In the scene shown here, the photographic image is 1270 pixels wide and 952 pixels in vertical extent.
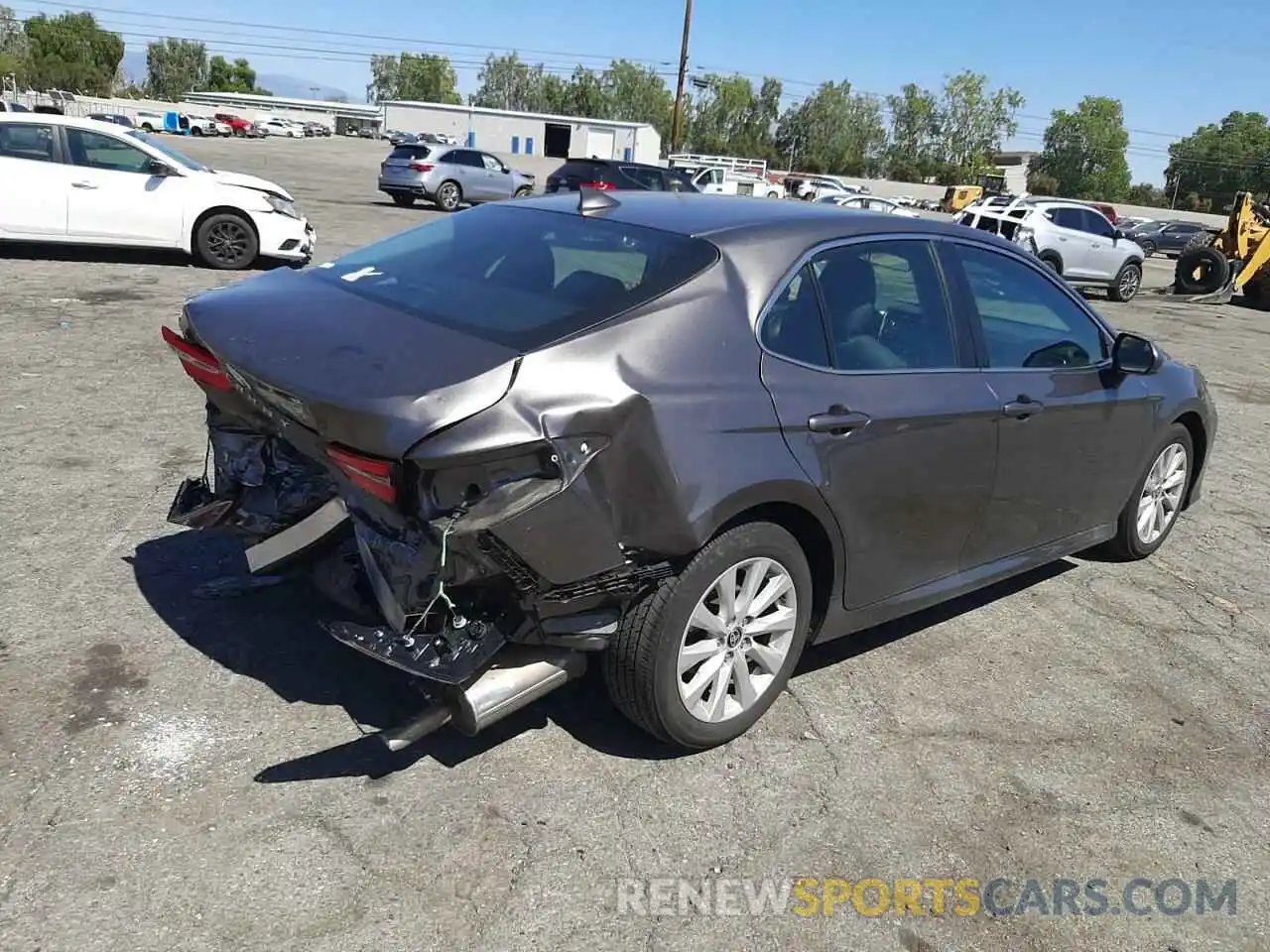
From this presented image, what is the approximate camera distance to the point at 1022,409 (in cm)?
408

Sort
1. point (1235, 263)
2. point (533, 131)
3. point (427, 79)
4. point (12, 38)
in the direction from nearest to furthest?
point (1235, 263) → point (533, 131) → point (12, 38) → point (427, 79)

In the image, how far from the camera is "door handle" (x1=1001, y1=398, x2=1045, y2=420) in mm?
4020

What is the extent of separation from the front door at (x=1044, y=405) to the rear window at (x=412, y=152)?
82.0 ft

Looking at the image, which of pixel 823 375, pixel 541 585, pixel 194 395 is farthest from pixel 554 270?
pixel 194 395

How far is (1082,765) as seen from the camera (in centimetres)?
356

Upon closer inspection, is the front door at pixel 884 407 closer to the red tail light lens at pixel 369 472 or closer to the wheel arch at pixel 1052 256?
the red tail light lens at pixel 369 472

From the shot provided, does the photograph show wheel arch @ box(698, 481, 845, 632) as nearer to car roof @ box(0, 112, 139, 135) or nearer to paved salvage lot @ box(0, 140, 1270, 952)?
paved salvage lot @ box(0, 140, 1270, 952)

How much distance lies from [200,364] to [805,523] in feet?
6.69

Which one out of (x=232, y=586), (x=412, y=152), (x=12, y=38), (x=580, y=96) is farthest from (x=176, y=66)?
(x=232, y=586)

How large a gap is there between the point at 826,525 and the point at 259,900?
1.97 m

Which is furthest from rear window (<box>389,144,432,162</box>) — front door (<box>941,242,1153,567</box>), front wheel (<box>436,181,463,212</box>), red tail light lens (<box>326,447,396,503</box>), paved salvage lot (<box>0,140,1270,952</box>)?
red tail light lens (<box>326,447,396,503</box>)

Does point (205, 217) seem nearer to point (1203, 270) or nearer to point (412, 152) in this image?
point (412, 152)

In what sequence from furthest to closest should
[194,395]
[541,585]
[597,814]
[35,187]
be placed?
1. [35,187]
2. [194,395]
3. [597,814]
4. [541,585]

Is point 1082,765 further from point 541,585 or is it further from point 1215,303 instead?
point 1215,303
